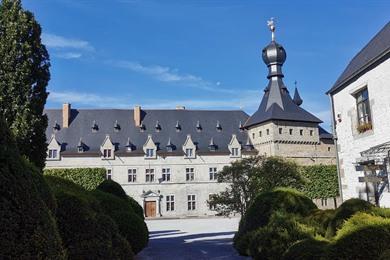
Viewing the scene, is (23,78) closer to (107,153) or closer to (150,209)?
(107,153)

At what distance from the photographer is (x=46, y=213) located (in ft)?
12.9

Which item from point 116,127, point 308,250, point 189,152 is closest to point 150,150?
point 189,152

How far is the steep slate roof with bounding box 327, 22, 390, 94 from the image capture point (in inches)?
481

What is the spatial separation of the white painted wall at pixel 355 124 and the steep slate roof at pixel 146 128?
31.9 m

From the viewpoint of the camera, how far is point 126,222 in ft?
Answer: 33.3

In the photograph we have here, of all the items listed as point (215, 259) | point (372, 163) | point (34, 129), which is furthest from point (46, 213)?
point (372, 163)

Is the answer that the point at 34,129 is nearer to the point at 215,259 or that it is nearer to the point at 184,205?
the point at 215,259

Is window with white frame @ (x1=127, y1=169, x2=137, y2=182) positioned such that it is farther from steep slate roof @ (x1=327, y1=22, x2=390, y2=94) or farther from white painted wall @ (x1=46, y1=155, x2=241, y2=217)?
steep slate roof @ (x1=327, y1=22, x2=390, y2=94)

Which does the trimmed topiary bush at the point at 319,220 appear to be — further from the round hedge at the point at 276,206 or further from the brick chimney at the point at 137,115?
the brick chimney at the point at 137,115

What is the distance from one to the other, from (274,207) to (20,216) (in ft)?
24.8

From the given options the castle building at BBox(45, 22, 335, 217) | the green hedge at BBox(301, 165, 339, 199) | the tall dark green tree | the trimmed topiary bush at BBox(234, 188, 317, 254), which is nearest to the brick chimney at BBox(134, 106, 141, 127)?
the castle building at BBox(45, 22, 335, 217)

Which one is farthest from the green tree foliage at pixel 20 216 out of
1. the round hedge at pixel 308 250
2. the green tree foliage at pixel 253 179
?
the green tree foliage at pixel 253 179

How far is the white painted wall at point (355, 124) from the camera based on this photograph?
11.9 meters

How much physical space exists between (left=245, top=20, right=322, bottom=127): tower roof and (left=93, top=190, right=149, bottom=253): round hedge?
1398 inches
